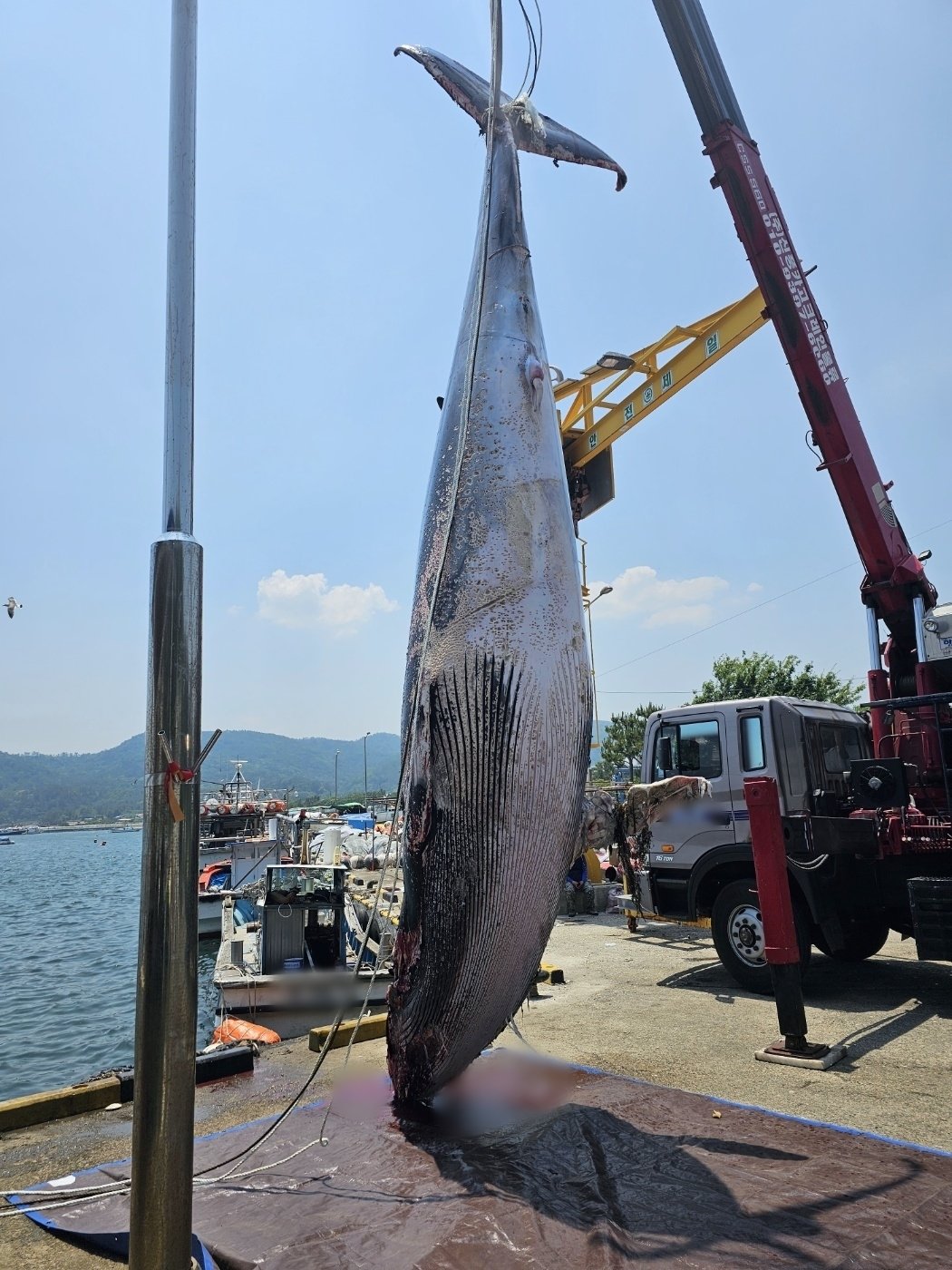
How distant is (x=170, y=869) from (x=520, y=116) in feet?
10.1

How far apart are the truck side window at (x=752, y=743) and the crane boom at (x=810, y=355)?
164 centimetres

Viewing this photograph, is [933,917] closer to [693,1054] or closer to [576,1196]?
[693,1054]

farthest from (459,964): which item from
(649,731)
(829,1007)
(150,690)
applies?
(649,731)

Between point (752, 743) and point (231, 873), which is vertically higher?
point (752, 743)

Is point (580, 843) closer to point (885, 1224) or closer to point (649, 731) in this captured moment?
point (885, 1224)

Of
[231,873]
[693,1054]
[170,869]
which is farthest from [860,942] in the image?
[231,873]

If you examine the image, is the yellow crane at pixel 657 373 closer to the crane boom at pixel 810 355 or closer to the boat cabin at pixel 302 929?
the crane boom at pixel 810 355

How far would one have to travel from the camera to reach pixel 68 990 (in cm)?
1652

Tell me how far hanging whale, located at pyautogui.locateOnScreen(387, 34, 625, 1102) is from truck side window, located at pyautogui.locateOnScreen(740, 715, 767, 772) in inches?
200

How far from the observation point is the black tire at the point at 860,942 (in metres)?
7.53

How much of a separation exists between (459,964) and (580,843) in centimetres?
59

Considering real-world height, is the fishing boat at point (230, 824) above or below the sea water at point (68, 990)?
above

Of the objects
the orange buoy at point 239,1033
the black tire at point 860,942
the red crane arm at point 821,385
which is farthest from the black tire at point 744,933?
the orange buoy at point 239,1033

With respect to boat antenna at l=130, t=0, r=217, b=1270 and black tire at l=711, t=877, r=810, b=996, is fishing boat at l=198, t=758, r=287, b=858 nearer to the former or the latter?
black tire at l=711, t=877, r=810, b=996
